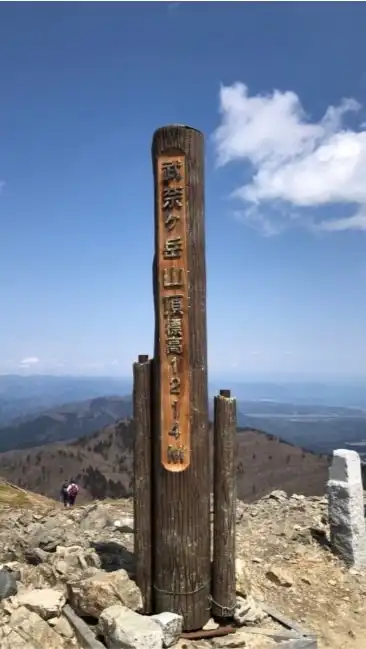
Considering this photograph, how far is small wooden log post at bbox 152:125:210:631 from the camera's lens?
21.4ft

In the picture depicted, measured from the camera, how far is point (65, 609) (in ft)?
21.2

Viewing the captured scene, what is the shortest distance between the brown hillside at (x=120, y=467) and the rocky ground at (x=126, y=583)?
9355 millimetres

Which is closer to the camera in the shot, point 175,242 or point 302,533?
point 175,242

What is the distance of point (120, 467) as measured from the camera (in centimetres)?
3241

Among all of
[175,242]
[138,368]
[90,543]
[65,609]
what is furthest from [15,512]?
[175,242]

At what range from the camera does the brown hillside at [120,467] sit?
24.8 m

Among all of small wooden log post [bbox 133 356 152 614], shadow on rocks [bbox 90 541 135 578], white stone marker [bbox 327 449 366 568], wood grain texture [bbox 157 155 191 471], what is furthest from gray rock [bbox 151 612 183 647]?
white stone marker [bbox 327 449 366 568]

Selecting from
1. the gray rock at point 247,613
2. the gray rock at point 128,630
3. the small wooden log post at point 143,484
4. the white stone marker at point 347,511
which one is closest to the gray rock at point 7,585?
the gray rock at point 128,630

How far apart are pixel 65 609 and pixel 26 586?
1017 millimetres

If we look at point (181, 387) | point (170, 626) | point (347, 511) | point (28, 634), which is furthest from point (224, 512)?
point (347, 511)

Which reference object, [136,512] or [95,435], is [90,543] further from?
[95,435]

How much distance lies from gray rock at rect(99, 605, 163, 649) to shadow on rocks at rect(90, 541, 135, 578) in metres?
1.17

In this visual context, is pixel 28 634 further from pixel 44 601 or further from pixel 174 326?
pixel 174 326

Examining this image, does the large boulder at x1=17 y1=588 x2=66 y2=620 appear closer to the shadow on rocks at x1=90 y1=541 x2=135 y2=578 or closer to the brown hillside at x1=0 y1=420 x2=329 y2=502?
the shadow on rocks at x1=90 y1=541 x2=135 y2=578
